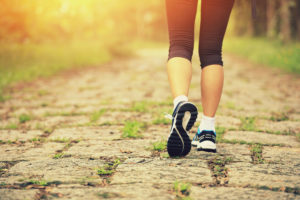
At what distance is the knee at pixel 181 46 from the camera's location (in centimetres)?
216

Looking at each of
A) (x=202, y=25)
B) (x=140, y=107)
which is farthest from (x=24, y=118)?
(x=202, y=25)

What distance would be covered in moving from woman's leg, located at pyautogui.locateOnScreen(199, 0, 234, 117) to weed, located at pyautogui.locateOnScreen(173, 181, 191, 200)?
69cm

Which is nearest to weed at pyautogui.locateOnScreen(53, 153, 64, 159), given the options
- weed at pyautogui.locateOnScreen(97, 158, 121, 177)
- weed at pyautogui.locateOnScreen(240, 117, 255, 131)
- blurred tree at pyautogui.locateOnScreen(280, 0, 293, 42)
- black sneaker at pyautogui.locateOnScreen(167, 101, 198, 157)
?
weed at pyautogui.locateOnScreen(97, 158, 121, 177)

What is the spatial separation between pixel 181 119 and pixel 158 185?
0.38m

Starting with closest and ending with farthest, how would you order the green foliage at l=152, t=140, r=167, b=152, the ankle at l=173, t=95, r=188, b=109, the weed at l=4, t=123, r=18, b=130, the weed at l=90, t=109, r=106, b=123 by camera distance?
the ankle at l=173, t=95, r=188, b=109 < the green foliage at l=152, t=140, r=167, b=152 < the weed at l=4, t=123, r=18, b=130 < the weed at l=90, t=109, r=106, b=123

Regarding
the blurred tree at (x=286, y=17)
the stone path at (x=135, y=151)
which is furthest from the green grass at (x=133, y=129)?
the blurred tree at (x=286, y=17)

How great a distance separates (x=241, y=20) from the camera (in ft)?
74.3

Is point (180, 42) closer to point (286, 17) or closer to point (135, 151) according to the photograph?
point (135, 151)

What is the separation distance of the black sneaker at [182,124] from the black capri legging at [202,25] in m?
0.38

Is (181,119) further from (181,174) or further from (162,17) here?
(162,17)

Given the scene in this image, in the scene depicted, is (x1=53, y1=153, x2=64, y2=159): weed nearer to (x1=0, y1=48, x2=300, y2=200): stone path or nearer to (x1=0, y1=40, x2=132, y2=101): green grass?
(x1=0, y1=48, x2=300, y2=200): stone path

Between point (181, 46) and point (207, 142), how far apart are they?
58 centimetres

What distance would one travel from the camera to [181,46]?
7.14 feet

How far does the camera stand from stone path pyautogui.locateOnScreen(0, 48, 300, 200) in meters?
1.65
